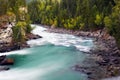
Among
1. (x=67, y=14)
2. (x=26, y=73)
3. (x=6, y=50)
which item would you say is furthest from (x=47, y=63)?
(x=67, y=14)

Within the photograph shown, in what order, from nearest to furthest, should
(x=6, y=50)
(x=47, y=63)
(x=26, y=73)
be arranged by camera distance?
1. (x=26, y=73)
2. (x=47, y=63)
3. (x=6, y=50)

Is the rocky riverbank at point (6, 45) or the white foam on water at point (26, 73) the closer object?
the white foam on water at point (26, 73)

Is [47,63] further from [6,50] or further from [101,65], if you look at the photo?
[6,50]

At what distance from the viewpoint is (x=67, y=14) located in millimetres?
137625

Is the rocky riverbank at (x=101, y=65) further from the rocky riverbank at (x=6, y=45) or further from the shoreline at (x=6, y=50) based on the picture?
the rocky riverbank at (x=6, y=45)

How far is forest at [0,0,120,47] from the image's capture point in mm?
65519

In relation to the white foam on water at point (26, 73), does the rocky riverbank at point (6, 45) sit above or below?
above

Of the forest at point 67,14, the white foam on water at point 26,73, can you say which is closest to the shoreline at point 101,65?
the white foam on water at point 26,73

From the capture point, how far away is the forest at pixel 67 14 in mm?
65519

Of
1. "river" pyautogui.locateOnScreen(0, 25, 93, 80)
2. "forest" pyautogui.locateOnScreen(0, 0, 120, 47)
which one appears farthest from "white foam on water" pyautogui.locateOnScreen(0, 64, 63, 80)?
"forest" pyautogui.locateOnScreen(0, 0, 120, 47)

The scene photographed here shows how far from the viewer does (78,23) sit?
393 ft

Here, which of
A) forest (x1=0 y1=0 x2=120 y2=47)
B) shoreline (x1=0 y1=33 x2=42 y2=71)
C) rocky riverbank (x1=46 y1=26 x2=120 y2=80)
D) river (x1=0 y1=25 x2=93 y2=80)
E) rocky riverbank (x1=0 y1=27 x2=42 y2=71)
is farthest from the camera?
forest (x1=0 y1=0 x2=120 y2=47)

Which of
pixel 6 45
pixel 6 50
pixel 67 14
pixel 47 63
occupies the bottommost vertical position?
pixel 47 63

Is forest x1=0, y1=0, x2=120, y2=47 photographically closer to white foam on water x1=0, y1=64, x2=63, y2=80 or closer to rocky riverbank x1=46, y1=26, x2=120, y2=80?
rocky riverbank x1=46, y1=26, x2=120, y2=80
